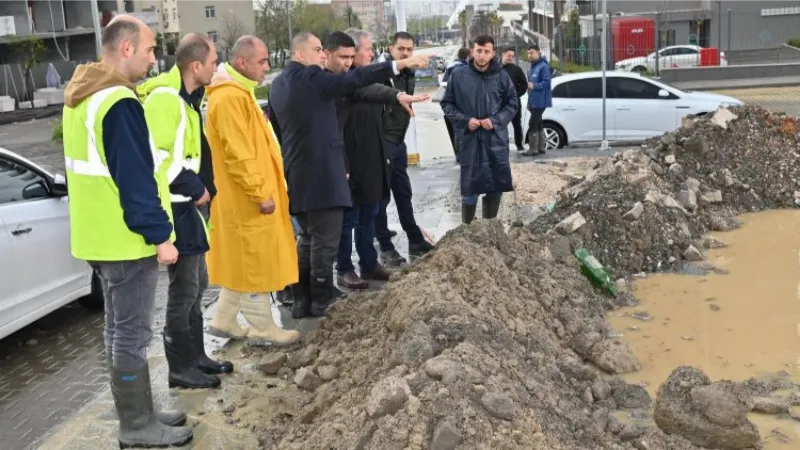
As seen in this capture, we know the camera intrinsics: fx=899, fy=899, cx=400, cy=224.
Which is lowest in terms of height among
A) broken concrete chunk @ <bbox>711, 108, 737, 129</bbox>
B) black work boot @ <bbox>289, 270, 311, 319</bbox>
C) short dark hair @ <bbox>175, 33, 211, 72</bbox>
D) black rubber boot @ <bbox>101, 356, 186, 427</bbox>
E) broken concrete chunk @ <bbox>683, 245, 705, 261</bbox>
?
broken concrete chunk @ <bbox>683, 245, 705, 261</bbox>

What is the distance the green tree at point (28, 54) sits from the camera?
42.6m

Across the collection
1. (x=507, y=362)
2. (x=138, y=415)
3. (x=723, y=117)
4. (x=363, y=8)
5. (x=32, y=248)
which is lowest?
(x=138, y=415)

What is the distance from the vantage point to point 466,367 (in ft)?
13.9

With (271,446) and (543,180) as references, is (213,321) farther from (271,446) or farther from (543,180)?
(543,180)

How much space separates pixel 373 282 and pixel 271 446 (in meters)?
3.34

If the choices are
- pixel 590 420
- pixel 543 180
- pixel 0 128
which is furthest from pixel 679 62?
pixel 590 420

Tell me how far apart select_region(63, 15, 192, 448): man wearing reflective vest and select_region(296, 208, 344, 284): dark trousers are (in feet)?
6.85

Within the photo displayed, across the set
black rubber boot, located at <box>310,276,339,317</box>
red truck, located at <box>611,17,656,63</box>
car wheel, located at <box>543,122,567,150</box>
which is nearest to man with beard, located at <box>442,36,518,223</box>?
black rubber boot, located at <box>310,276,339,317</box>

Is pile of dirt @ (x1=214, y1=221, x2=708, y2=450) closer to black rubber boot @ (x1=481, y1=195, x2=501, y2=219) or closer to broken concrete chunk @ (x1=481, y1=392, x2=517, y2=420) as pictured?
broken concrete chunk @ (x1=481, y1=392, x2=517, y2=420)

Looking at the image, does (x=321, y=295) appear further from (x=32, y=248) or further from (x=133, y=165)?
(x=133, y=165)

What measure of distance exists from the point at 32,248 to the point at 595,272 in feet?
14.3

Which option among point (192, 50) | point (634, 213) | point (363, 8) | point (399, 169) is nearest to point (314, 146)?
point (192, 50)

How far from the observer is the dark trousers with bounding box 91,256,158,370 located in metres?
4.36

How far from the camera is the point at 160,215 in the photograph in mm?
4262
